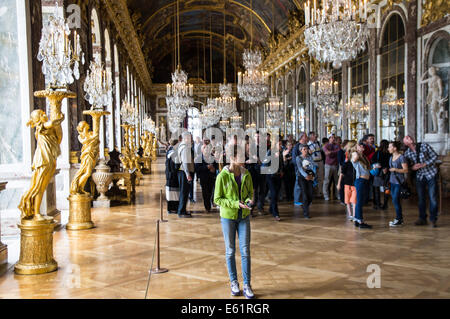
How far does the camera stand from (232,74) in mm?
43719

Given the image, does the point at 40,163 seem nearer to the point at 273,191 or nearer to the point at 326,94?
the point at 273,191

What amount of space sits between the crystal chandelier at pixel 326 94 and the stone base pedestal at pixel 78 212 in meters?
11.6

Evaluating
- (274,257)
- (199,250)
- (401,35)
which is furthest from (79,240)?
(401,35)

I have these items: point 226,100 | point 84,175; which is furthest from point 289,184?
point 226,100

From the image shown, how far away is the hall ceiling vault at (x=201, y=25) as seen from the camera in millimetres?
25359

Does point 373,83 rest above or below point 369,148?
above

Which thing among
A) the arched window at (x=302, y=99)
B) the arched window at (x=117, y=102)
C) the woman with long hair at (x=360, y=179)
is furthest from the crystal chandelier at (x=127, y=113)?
the arched window at (x=302, y=99)

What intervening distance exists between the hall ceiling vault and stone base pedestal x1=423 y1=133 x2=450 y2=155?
41.5 feet

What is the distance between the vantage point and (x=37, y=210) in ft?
17.0

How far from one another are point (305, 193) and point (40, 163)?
16.9 feet

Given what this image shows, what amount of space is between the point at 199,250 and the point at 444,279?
9.99 ft

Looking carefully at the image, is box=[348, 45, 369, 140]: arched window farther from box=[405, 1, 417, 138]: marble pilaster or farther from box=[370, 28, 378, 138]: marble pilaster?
box=[405, 1, 417, 138]: marble pilaster

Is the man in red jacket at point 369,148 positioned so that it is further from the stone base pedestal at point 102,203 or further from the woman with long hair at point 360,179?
the stone base pedestal at point 102,203
